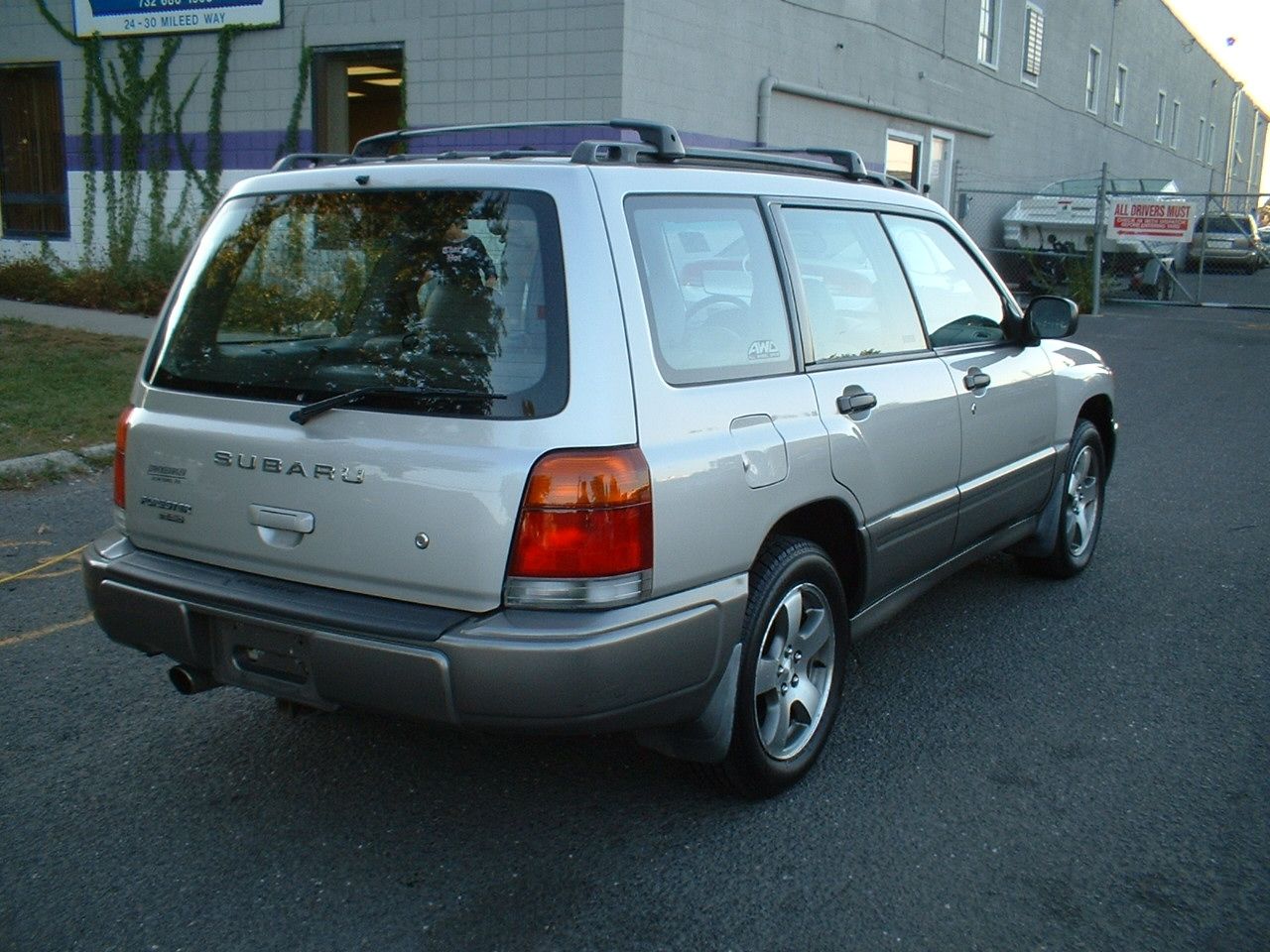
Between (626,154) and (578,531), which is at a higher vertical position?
(626,154)

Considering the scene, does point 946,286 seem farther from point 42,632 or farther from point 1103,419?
point 42,632

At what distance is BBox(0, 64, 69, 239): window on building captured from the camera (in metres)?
16.1

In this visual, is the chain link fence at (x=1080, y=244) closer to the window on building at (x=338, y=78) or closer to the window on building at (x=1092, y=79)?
the window on building at (x=1092, y=79)

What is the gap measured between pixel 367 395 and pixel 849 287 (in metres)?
1.70

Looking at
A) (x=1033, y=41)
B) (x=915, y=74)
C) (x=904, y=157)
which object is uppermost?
(x=1033, y=41)

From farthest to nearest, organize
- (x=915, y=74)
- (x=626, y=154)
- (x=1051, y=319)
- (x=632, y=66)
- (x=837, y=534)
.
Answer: (x=915, y=74) → (x=632, y=66) → (x=1051, y=319) → (x=837, y=534) → (x=626, y=154)

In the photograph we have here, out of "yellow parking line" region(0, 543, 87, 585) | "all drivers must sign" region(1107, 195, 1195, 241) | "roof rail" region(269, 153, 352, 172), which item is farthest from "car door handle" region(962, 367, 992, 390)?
"all drivers must sign" region(1107, 195, 1195, 241)

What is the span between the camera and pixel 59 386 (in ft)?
30.6

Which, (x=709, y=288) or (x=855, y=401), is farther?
(x=855, y=401)

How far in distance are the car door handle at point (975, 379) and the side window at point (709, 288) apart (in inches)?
44.9

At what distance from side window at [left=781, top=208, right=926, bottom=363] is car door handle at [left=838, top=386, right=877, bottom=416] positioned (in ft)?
0.39

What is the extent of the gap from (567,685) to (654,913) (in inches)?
25.0

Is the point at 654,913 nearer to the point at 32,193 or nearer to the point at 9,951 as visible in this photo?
the point at 9,951

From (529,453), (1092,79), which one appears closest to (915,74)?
(1092,79)
